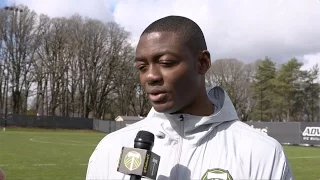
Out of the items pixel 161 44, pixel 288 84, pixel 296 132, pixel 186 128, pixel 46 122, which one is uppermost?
pixel 288 84

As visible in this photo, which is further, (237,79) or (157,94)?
(237,79)

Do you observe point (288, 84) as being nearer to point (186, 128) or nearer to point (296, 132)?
point (296, 132)

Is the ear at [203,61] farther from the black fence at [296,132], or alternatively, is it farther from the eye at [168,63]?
the black fence at [296,132]

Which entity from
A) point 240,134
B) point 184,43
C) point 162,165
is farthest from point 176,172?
point 184,43

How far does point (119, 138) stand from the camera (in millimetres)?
2197

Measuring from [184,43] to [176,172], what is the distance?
1.85 feet

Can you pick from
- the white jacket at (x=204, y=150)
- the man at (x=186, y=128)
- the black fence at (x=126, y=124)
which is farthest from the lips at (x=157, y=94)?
the black fence at (x=126, y=124)

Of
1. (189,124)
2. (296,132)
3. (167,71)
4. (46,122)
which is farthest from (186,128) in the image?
(46,122)

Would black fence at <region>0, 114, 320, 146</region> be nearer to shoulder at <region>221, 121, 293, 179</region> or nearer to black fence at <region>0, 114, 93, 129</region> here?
black fence at <region>0, 114, 93, 129</region>

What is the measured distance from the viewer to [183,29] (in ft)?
6.84

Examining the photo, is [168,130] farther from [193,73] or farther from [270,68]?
[270,68]

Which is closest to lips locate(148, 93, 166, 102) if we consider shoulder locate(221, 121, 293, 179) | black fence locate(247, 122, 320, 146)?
shoulder locate(221, 121, 293, 179)

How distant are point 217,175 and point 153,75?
0.51 meters

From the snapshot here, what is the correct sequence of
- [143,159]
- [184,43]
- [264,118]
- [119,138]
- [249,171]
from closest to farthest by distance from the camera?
1. [143,159]
2. [249,171]
3. [184,43]
4. [119,138]
5. [264,118]
